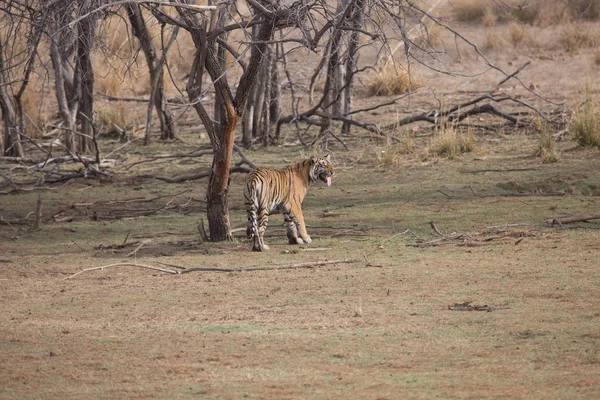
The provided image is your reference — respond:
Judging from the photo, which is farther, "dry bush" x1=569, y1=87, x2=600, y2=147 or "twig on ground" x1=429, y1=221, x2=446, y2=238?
"dry bush" x1=569, y1=87, x2=600, y2=147

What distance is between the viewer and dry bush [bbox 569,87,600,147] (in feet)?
55.8

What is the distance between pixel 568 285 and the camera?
9156 millimetres

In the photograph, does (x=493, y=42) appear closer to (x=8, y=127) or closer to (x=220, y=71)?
(x=8, y=127)

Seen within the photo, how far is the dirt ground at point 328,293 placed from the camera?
666cm

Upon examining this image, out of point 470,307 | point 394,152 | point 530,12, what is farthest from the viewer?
point 530,12

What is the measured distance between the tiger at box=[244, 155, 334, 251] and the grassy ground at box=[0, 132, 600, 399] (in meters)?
0.23

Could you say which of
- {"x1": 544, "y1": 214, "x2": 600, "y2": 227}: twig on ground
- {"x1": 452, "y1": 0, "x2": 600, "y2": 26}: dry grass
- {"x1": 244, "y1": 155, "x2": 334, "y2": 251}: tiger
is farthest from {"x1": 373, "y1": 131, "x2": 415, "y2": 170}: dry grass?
{"x1": 452, "y1": 0, "x2": 600, "y2": 26}: dry grass

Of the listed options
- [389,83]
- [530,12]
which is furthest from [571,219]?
[530,12]

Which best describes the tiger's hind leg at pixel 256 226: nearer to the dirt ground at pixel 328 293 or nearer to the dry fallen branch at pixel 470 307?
the dirt ground at pixel 328 293

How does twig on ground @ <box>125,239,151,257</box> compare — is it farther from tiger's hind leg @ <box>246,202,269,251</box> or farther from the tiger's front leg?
the tiger's front leg

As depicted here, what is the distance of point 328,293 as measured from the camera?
30.4ft

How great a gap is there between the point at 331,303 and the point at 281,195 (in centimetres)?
329

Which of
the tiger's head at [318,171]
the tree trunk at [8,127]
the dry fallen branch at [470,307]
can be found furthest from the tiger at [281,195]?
the tree trunk at [8,127]

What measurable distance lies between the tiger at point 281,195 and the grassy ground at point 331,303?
0.23 metres
